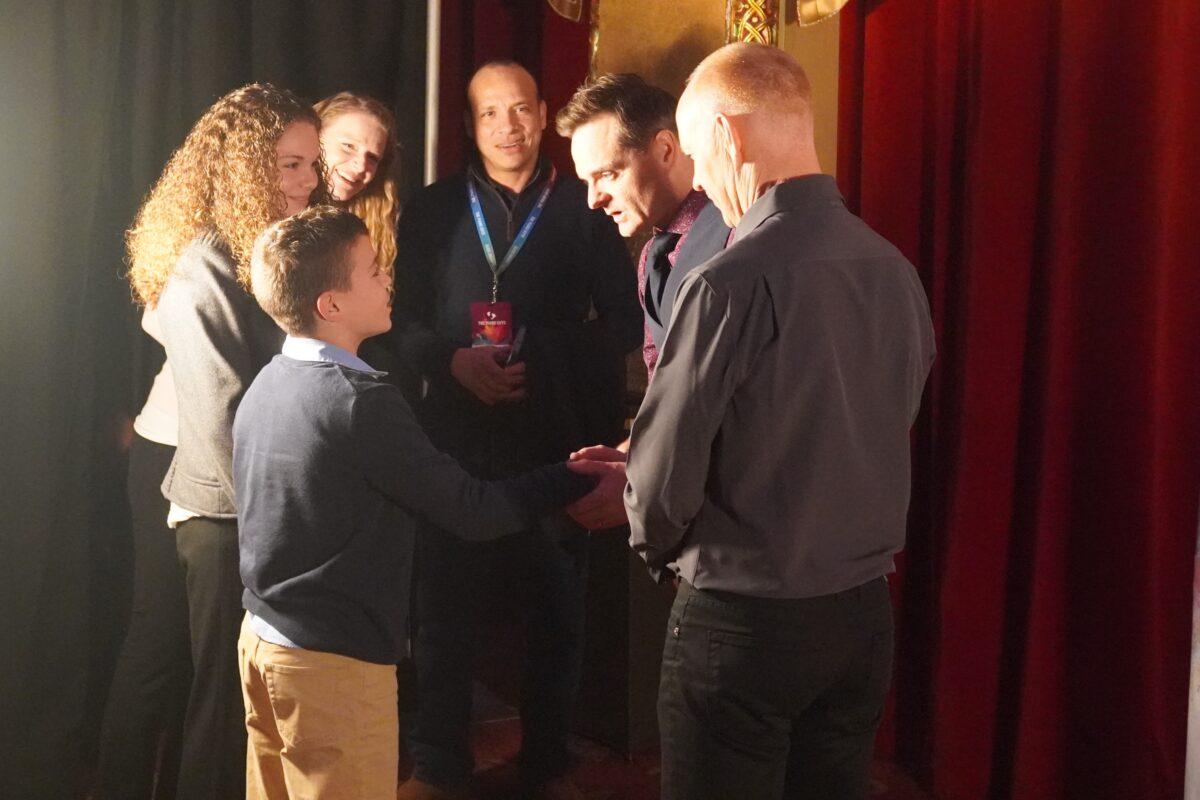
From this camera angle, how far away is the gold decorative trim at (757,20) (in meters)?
3.00

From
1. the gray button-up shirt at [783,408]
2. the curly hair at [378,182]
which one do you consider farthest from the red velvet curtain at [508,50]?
the gray button-up shirt at [783,408]

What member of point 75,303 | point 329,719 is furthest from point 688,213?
point 75,303

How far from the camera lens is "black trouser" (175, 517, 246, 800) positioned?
85.0 inches

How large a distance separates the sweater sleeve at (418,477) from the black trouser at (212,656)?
1.68ft

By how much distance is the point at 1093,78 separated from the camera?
8.10 ft

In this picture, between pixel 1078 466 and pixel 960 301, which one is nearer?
pixel 1078 466

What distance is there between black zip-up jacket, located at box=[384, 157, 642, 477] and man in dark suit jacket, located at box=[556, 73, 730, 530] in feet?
1.77

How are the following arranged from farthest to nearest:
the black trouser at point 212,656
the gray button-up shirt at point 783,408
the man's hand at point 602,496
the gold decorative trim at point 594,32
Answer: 1. the gold decorative trim at point 594,32
2. the black trouser at point 212,656
3. the man's hand at point 602,496
4. the gray button-up shirt at point 783,408

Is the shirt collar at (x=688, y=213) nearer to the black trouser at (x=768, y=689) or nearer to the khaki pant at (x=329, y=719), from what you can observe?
the black trouser at (x=768, y=689)

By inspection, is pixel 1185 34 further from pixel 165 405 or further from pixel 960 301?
pixel 165 405

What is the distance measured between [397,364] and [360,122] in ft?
2.06

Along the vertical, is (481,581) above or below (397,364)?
below

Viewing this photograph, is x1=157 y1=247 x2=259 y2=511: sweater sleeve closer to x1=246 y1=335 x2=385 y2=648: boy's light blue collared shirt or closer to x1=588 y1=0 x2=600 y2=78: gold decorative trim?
x1=246 y1=335 x2=385 y2=648: boy's light blue collared shirt

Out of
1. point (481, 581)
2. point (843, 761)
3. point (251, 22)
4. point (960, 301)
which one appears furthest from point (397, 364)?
point (843, 761)
